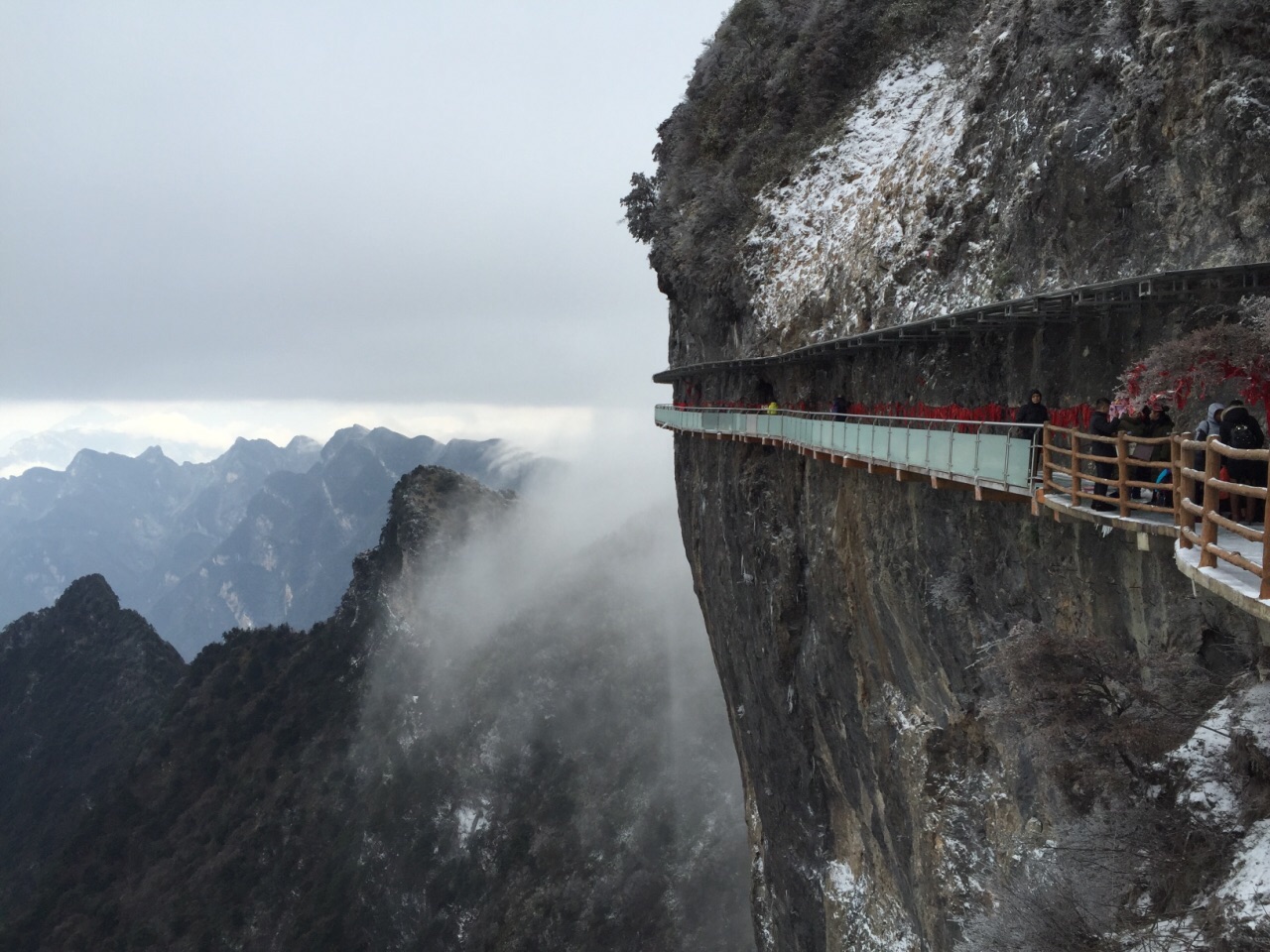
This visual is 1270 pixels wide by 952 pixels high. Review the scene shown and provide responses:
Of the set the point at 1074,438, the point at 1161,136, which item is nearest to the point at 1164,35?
the point at 1161,136

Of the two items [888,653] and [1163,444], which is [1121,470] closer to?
[1163,444]

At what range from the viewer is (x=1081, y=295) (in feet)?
42.9

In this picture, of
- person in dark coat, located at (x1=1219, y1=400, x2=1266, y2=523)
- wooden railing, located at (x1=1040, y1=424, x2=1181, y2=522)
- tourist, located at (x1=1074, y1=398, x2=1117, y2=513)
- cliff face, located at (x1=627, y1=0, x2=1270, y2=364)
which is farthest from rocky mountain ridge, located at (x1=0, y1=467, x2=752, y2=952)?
person in dark coat, located at (x1=1219, y1=400, x2=1266, y2=523)

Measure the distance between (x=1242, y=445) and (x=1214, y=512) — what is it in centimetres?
177

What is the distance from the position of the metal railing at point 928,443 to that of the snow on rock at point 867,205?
3191 millimetres

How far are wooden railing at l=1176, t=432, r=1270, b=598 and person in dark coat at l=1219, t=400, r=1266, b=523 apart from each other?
1.41ft

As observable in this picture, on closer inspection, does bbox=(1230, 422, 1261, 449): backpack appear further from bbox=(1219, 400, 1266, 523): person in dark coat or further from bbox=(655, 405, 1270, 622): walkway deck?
bbox=(655, 405, 1270, 622): walkway deck

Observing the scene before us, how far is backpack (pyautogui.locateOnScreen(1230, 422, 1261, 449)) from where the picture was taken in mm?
8945

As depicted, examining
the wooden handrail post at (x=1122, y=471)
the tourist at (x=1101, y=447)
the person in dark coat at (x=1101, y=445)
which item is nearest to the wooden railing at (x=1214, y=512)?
the wooden handrail post at (x=1122, y=471)

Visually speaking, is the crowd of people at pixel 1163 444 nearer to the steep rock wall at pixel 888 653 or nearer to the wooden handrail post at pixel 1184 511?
the wooden handrail post at pixel 1184 511

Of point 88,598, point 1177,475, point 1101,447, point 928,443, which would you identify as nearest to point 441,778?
point 88,598

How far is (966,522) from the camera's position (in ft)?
54.4

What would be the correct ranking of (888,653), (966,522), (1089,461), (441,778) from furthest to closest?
1. (441,778)
2. (888,653)
3. (966,522)
4. (1089,461)

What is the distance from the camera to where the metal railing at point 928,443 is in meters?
12.5
